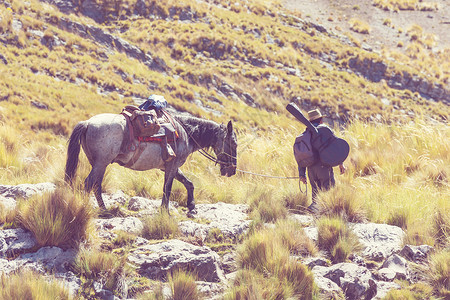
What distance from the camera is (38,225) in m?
4.56

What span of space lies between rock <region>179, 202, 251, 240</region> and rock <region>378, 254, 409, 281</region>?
2036mm

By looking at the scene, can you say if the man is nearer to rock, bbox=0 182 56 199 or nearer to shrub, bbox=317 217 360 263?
shrub, bbox=317 217 360 263

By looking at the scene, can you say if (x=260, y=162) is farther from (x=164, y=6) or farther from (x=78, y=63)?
(x=164, y=6)

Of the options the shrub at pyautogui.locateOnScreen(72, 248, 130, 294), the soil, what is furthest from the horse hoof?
the soil

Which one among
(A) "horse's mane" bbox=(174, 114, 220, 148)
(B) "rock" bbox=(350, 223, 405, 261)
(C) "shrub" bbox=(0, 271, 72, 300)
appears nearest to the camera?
(C) "shrub" bbox=(0, 271, 72, 300)

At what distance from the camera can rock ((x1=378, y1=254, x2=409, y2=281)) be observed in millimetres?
4762

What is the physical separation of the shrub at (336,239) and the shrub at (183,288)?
2086 mm

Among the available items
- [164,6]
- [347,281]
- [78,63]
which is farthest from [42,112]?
[164,6]

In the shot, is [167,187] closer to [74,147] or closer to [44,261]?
[74,147]

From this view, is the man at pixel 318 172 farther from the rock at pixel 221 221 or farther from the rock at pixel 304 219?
the rock at pixel 221 221

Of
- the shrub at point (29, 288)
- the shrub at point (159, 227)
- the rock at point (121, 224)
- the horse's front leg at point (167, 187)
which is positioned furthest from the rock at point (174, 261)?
the horse's front leg at point (167, 187)

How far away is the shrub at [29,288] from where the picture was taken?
140 inches

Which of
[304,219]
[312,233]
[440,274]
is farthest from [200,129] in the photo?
[440,274]

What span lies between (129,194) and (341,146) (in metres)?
4.11
